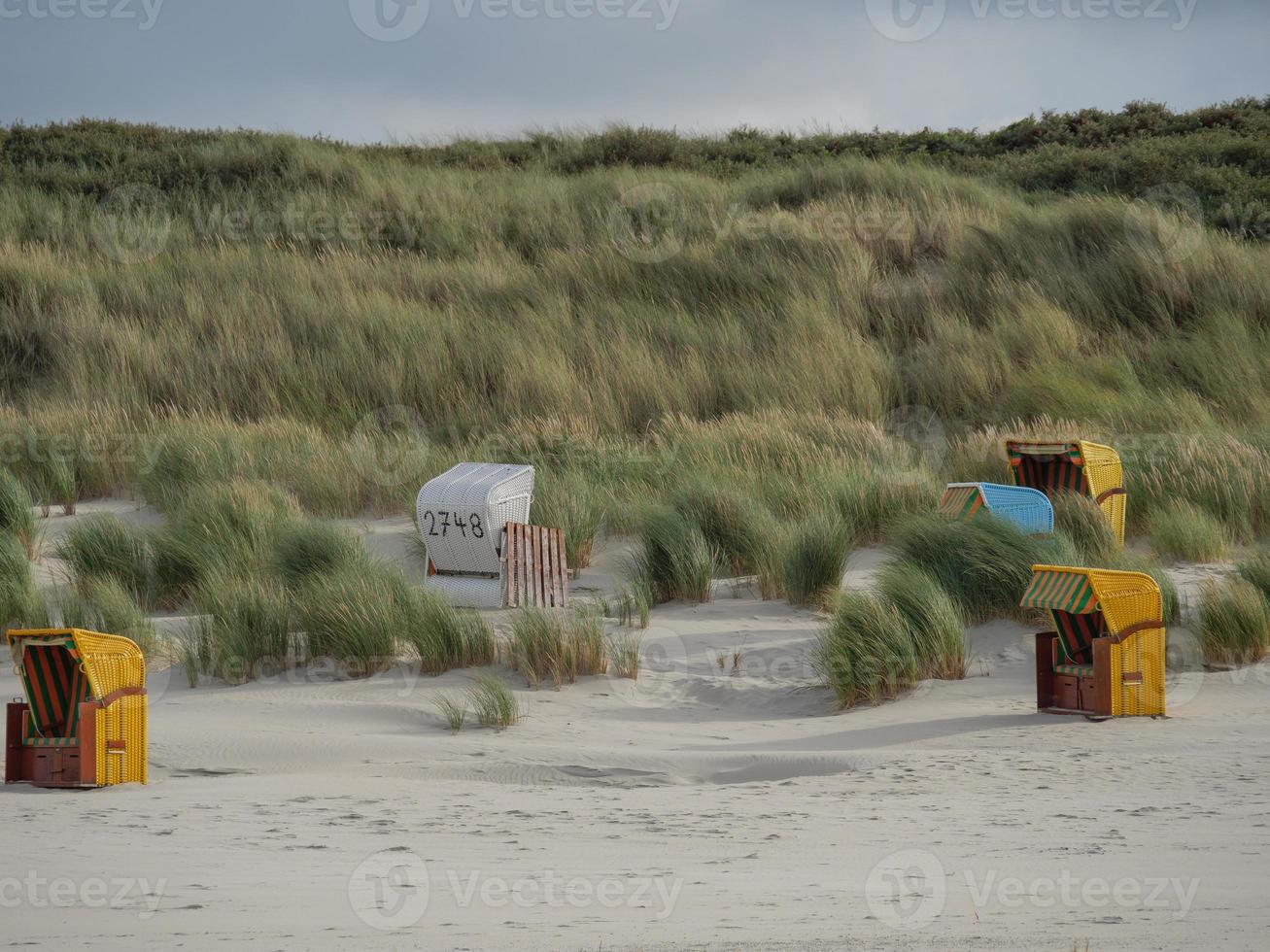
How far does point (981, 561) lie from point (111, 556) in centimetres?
548

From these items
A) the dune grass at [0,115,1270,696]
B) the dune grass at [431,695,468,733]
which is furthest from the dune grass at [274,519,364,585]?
the dune grass at [431,695,468,733]

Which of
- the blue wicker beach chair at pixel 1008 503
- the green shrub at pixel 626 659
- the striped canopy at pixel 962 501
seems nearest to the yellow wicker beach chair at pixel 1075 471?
the blue wicker beach chair at pixel 1008 503

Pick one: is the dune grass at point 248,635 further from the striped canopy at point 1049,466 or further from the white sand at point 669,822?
the striped canopy at point 1049,466

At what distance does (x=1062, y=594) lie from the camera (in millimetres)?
5891

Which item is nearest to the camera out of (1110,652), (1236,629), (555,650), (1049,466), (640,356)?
(1110,652)

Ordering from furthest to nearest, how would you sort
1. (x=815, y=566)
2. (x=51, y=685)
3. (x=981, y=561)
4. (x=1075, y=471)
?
(x=1075, y=471) → (x=815, y=566) → (x=981, y=561) → (x=51, y=685)

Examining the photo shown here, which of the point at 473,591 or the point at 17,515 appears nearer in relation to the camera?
the point at 473,591

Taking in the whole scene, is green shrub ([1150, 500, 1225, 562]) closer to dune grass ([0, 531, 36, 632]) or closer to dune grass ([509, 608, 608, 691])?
dune grass ([509, 608, 608, 691])

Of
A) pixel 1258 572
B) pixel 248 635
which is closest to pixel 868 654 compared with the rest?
pixel 1258 572

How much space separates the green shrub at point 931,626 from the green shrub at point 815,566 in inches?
48.4

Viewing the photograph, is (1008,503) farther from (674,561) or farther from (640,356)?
(640,356)

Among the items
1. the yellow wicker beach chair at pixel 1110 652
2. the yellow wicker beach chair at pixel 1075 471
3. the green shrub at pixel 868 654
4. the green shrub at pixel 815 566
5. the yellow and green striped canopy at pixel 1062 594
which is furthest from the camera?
the yellow wicker beach chair at pixel 1075 471

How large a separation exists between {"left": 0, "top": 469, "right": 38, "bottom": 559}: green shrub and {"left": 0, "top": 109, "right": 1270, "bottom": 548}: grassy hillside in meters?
1.22

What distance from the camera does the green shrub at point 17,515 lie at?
942cm
